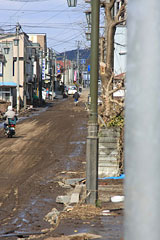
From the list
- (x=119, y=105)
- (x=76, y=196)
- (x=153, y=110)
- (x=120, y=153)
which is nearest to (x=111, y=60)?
(x=119, y=105)

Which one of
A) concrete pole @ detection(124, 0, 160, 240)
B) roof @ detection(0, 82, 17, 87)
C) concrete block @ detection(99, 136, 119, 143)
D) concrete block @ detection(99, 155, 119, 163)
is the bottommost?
concrete block @ detection(99, 155, 119, 163)

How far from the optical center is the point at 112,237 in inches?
287

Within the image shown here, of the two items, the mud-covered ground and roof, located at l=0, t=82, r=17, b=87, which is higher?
roof, located at l=0, t=82, r=17, b=87

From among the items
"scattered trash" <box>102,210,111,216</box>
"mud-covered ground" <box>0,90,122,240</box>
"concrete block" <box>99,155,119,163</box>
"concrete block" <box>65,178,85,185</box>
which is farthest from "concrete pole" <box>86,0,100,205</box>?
"concrete block" <box>65,178,85,185</box>

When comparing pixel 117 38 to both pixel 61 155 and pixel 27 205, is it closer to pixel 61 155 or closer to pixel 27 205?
pixel 61 155

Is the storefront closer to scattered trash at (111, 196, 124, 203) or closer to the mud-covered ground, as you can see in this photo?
the mud-covered ground

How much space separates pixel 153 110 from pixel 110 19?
713 inches

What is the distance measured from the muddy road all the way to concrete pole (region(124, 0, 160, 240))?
24.5 ft

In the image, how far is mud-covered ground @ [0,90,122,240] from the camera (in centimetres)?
933

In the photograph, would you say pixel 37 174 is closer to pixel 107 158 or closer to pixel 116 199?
pixel 107 158

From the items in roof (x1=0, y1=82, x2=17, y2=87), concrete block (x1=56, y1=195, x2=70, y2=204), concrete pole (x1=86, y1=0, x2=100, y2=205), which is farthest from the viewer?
roof (x1=0, y1=82, x2=17, y2=87)

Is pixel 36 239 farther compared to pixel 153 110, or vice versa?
pixel 36 239

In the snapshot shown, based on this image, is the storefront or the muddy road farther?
the storefront

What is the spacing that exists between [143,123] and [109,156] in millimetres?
12244
